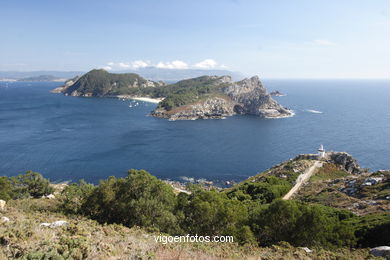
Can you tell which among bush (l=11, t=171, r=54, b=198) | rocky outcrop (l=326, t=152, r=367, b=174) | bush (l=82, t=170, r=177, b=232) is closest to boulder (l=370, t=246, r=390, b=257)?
bush (l=82, t=170, r=177, b=232)

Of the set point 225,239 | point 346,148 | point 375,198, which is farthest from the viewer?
point 346,148

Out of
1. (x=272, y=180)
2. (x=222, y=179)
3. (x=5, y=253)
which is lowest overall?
(x=222, y=179)

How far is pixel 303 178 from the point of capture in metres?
57.7

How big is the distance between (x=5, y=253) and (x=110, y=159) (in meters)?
77.6

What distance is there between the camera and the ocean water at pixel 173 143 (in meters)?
78.4

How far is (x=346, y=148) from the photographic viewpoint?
97.3 meters

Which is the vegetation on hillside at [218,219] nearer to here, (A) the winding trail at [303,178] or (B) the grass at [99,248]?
(B) the grass at [99,248]

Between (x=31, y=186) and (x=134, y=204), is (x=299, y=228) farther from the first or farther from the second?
(x=31, y=186)

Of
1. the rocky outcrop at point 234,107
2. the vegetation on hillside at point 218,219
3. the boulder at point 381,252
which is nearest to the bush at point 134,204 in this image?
the vegetation on hillside at point 218,219

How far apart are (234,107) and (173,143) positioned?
307ft

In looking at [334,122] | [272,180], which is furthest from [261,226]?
[334,122]

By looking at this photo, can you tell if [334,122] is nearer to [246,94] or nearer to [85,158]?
[246,94]

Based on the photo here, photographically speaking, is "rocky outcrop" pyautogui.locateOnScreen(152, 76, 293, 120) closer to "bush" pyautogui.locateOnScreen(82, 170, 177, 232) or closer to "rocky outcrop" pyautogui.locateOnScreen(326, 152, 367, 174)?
"rocky outcrop" pyautogui.locateOnScreen(326, 152, 367, 174)

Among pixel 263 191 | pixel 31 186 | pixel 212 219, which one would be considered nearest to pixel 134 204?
pixel 212 219
